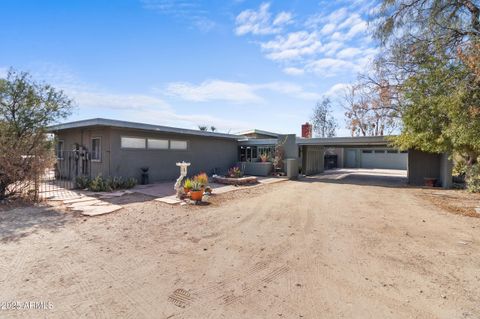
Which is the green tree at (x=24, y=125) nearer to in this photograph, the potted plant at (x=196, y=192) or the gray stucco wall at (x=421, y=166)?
the potted plant at (x=196, y=192)

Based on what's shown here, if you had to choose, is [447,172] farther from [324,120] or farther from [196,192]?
[324,120]

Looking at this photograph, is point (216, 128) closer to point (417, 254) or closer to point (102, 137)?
point (102, 137)

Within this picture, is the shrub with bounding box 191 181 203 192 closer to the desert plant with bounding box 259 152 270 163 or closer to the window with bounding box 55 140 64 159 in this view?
the desert plant with bounding box 259 152 270 163

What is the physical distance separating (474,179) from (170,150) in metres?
13.4

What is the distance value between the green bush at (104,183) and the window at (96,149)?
114 cm

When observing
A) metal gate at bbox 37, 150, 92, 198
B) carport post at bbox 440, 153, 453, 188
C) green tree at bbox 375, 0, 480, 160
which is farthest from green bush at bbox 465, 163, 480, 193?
metal gate at bbox 37, 150, 92, 198

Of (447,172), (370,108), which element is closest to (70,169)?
(447,172)

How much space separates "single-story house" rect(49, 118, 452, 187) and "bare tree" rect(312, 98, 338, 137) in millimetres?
12665

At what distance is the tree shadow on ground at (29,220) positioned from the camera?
495 cm

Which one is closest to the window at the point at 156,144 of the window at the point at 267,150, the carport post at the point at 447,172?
the window at the point at 267,150

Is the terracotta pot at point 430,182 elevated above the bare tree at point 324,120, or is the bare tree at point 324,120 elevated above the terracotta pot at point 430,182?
the bare tree at point 324,120

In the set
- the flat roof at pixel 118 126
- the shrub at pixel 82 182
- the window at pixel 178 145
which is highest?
the flat roof at pixel 118 126

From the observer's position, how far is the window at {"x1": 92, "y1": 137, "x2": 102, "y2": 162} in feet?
36.2

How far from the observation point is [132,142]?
37.2 feet
